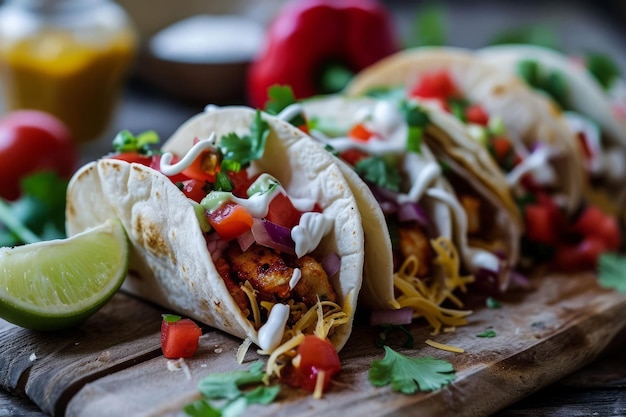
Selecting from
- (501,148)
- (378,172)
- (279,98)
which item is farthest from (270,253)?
(501,148)

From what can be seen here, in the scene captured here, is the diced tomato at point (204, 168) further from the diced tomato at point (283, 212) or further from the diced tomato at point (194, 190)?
the diced tomato at point (283, 212)

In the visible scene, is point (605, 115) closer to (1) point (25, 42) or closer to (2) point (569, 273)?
(2) point (569, 273)

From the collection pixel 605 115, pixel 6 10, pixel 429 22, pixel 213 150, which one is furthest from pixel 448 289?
pixel 6 10

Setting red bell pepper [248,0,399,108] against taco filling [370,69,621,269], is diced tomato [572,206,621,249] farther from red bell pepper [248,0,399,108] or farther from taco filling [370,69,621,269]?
red bell pepper [248,0,399,108]

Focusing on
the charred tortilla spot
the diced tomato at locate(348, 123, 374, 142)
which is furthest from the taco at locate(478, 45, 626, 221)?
the charred tortilla spot

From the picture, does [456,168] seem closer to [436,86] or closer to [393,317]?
[436,86]

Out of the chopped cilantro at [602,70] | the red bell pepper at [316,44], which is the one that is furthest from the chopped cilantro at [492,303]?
the red bell pepper at [316,44]
